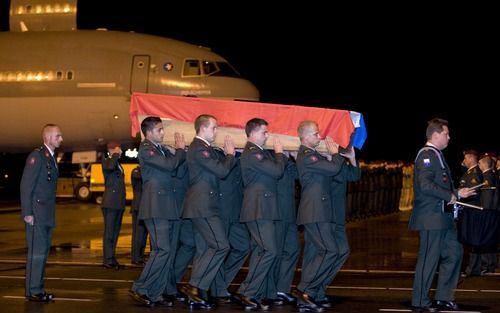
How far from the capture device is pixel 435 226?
1048cm

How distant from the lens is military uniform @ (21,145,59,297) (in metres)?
11.4

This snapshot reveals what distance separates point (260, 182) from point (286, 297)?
52.9 inches

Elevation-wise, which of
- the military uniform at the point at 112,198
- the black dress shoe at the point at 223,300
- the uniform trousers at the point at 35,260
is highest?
the military uniform at the point at 112,198

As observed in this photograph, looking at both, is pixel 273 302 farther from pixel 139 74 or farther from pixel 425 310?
pixel 139 74

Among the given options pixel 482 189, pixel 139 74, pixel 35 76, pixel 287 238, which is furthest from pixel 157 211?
pixel 35 76

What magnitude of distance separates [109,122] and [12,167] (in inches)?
742

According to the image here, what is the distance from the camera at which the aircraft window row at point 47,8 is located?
28172 millimetres

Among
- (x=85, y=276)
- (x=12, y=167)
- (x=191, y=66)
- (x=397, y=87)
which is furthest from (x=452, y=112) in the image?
(x=85, y=276)

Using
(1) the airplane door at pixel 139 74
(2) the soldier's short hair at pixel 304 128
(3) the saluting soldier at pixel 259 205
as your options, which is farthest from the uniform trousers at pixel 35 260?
(1) the airplane door at pixel 139 74

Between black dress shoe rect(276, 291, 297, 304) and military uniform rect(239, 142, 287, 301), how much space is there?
1.58ft

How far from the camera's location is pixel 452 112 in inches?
2240

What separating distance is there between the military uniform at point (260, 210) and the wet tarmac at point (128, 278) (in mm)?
404

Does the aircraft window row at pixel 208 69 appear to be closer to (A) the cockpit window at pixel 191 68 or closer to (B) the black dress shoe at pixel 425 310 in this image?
(A) the cockpit window at pixel 191 68

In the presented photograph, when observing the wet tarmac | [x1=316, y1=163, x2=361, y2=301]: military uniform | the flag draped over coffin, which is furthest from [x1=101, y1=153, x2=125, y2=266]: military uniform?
[x1=316, y1=163, x2=361, y2=301]: military uniform
